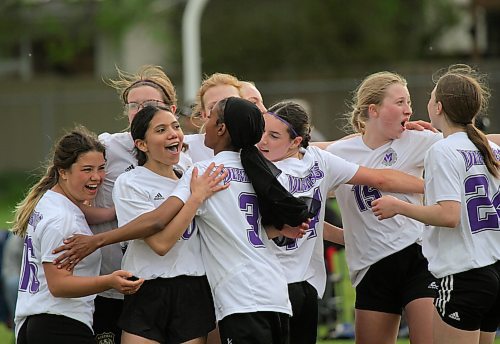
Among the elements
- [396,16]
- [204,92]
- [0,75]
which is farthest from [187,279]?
[0,75]

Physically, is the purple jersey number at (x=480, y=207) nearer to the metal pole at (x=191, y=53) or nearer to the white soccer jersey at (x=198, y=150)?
the white soccer jersey at (x=198, y=150)

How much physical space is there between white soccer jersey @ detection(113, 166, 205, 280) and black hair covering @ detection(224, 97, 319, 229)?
1.47 feet

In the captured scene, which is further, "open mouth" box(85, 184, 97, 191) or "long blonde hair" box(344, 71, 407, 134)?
"long blonde hair" box(344, 71, 407, 134)

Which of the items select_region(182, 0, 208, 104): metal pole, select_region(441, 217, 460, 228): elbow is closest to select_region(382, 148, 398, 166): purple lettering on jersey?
select_region(441, 217, 460, 228): elbow

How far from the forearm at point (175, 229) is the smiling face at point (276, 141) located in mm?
726

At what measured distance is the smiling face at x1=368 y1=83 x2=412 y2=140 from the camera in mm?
6152

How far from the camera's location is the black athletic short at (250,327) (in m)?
5.12

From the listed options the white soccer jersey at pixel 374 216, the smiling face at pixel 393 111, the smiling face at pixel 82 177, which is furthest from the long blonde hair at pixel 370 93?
the smiling face at pixel 82 177

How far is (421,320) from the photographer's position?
19.7 ft

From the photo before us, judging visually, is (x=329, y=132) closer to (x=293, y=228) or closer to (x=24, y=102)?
(x=24, y=102)

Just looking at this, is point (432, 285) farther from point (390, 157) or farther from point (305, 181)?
point (305, 181)

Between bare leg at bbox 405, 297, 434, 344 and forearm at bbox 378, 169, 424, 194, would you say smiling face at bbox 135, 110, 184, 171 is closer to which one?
forearm at bbox 378, 169, 424, 194

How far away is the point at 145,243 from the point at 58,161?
2.45 ft

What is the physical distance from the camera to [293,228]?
5348 millimetres
